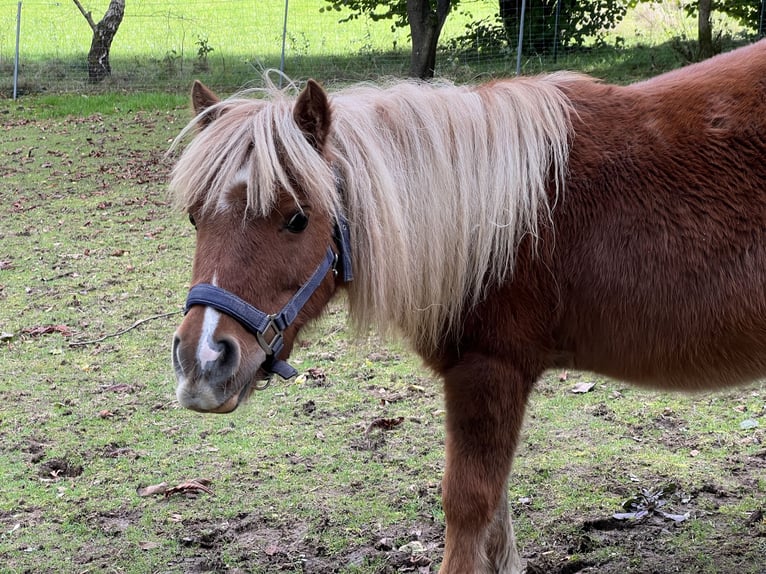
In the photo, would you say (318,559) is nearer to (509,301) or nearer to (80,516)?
(80,516)

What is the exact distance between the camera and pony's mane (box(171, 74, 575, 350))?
247 cm

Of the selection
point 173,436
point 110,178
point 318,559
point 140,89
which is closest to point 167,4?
point 140,89

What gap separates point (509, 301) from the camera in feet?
8.39

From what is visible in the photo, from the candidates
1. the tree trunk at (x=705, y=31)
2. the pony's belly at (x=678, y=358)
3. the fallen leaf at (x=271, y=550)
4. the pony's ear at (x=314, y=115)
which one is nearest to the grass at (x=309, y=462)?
the fallen leaf at (x=271, y=550)

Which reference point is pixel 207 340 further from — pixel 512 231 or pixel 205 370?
pixel 512 231

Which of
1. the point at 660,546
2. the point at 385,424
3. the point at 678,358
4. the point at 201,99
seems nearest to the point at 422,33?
the point at 385,424

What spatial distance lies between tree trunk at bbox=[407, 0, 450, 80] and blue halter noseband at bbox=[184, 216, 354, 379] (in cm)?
1087

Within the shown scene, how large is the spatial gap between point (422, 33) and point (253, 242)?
1149 cm

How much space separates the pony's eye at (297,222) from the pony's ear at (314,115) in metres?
0.25

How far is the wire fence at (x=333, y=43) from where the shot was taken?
13.5m

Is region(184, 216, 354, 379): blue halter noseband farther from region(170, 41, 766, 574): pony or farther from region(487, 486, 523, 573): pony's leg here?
region(487, 486, 523, 573): pony's leg

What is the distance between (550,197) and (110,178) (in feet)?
27.8

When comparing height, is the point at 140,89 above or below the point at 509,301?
above

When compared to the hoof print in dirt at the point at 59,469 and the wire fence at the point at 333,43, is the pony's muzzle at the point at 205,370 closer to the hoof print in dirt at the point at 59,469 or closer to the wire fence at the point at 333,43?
the hoof print in dirt at the point at 59,469
